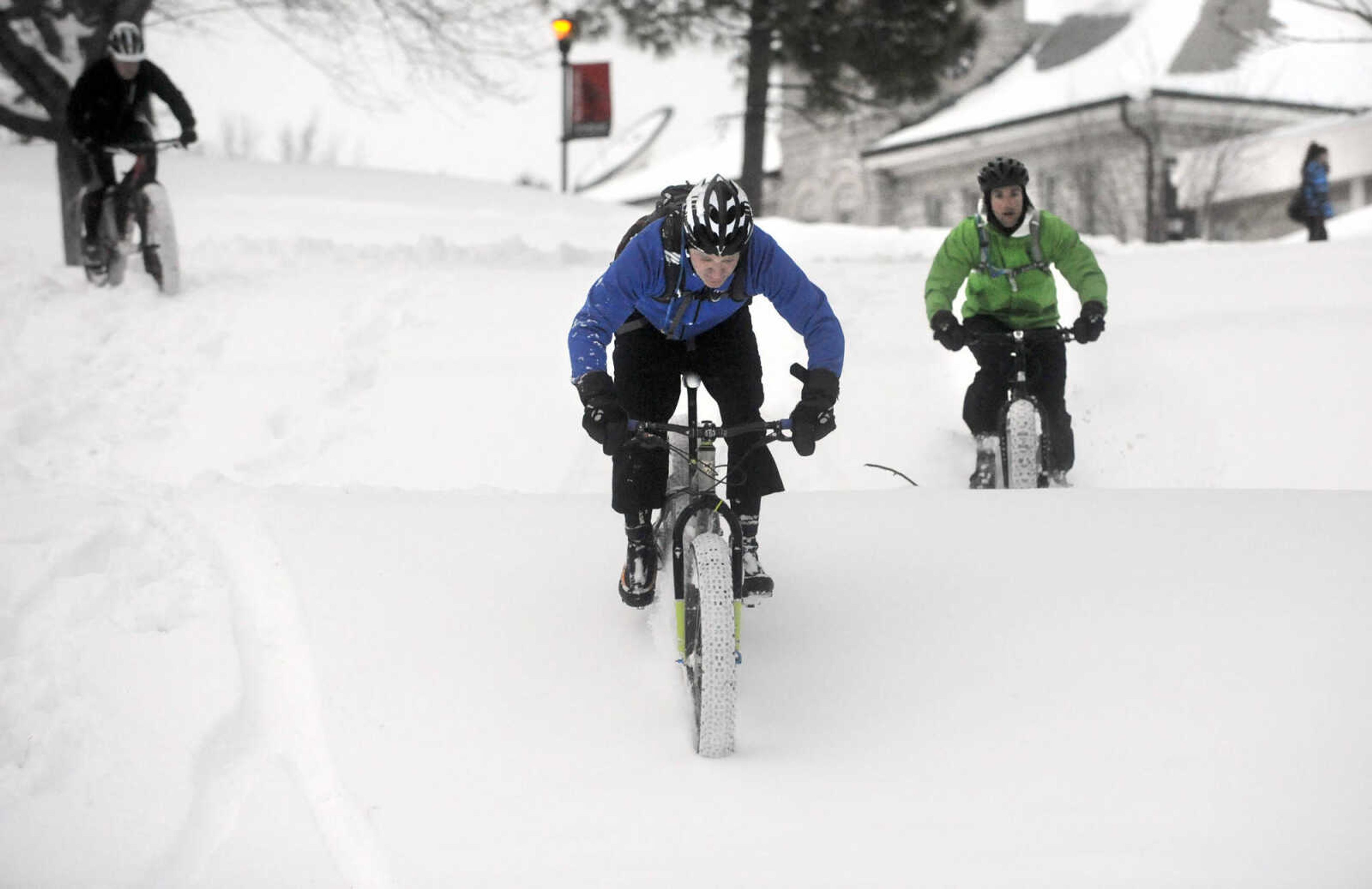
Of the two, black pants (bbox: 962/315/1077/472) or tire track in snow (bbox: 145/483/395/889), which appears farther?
black pants (bbox: 962/315/1077/472)

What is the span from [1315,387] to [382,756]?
7761 mm

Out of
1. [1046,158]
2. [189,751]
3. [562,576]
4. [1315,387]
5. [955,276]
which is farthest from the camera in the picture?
[1046,158]

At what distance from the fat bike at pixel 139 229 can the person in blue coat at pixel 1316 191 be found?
45.3ft

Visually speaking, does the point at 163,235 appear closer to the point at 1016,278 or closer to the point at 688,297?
the point at 1016,278

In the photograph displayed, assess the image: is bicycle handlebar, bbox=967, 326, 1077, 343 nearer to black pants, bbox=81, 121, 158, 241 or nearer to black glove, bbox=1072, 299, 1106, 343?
black glove, bbox=1072, 299, 1106, 343

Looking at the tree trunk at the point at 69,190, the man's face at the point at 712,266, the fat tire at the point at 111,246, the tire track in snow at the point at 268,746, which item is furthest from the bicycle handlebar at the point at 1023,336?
the tree trunk at the point at 69,190

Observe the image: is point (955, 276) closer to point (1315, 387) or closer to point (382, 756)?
point (1315, 387)

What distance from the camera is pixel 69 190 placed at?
13844mm

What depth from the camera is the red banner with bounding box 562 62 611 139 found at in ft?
63.5

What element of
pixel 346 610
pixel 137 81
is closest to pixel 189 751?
pixel 346 610

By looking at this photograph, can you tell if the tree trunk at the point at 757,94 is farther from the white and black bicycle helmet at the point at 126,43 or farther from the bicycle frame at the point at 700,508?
the bicycle frame at the point at 700,508

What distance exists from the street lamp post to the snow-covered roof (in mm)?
12575

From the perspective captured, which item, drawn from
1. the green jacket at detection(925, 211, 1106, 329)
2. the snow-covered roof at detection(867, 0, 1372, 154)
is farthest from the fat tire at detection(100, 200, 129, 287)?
the snow-covered roof at detection(867, 0, 1372, 154)

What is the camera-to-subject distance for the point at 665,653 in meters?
5.31
